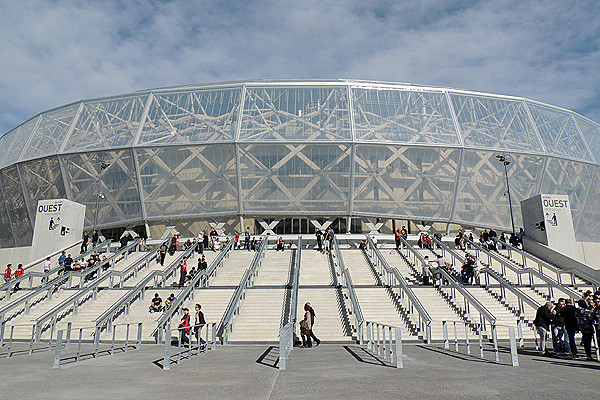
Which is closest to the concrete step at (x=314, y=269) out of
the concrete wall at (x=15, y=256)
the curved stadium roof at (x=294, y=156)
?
the curved stadium roof at (x=294, y=156)

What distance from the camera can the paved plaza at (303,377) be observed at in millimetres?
5559

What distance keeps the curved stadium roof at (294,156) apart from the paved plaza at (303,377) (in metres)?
24.4

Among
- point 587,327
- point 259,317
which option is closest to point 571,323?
point 587,327

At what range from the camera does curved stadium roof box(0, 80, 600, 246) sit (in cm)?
3353

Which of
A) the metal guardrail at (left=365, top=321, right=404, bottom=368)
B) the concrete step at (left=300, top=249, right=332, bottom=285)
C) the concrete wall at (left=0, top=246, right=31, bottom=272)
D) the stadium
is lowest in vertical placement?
the metal guardrail at (left=365, top=321, right=404, bottom=368)

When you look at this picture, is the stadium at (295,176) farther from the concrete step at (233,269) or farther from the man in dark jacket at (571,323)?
the man in dark jacket at (571,323)

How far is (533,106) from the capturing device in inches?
1535

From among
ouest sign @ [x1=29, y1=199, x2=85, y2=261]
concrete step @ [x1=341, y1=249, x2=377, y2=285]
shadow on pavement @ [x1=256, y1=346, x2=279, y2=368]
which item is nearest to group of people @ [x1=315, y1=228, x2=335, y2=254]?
concrete step @ [x1=341, y1=249, x2=377, y2=285]

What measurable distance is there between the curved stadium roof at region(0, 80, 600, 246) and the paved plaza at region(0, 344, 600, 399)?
24422 mm

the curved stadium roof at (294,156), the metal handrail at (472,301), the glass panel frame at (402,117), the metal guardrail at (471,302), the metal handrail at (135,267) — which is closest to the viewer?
the metal handrail at (472,301)

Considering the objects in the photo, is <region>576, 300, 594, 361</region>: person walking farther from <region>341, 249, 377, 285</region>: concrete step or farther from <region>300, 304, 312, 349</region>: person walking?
<region>341, 249, 377, 285</region>: concrete step

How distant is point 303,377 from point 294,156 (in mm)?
27387

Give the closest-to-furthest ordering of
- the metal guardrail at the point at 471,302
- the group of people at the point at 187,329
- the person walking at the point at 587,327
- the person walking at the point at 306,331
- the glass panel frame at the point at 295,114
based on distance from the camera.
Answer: the person walking at the point at 587,327 < the group of people at the point at 187,329 < the person walking at the point at 306,331 < the metal guardrail at the point at 471,302 < the glass panel frame at the point at 295,114

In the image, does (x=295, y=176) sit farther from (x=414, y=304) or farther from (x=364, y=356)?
(x=364, y=356)
